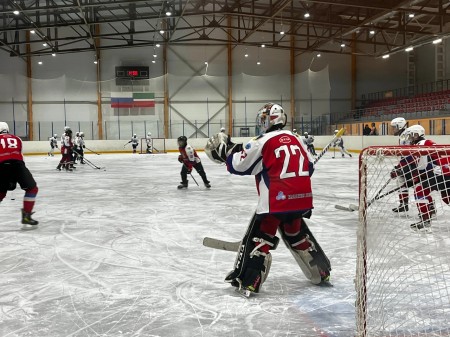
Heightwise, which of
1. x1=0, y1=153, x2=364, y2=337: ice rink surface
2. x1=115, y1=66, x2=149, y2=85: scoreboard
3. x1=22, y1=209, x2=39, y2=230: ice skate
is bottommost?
x1=0, y1=153, x2=364, y2=337: ice rink surface

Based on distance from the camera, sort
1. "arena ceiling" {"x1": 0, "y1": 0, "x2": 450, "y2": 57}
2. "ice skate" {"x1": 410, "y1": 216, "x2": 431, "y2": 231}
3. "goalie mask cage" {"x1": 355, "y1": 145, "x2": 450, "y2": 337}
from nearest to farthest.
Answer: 1. "goalie mask cage" {"x1": 355, "y1": 145, "x2": 450, "y2": 337}
2. "ice skate" {"x1": 410, "y1": 216, "x2": 431, "y2": 231}
3. "arena ceiling" {"x1": 0, "y1": 0, "x2": 450, "y2": 57}

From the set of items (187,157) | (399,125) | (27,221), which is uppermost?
(399,125)

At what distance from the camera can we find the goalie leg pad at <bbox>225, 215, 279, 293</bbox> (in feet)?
8.80

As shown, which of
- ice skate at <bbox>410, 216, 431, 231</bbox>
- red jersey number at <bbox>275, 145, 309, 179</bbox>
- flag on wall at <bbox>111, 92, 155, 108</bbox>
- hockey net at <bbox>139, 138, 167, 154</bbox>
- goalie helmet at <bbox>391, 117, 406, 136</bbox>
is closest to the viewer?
red jersey number at <bbox>275, 145, 309, 179</bbox>

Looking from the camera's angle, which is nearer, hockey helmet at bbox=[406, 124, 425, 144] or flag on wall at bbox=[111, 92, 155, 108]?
hockey helmet at bbox=[406, 124, 425, 144]

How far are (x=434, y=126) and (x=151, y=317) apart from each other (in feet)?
54.4

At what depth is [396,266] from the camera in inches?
119

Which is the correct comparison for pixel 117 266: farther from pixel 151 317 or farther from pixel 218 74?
pixel 218 74

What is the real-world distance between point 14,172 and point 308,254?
3455 mm

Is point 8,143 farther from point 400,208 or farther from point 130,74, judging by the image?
point 130,74

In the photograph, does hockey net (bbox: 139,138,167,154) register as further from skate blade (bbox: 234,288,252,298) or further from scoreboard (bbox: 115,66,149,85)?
skate blade (bbox: 234,288,252,298)

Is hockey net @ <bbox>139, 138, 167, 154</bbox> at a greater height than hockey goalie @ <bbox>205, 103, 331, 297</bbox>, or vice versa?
hockey net @ <bbox>139, 138, 167, 154</bbox>

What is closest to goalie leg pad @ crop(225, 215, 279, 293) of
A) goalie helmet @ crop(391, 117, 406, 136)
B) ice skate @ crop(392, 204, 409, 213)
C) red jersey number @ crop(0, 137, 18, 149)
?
ice skate @ crop(392, 204, 409, 213)

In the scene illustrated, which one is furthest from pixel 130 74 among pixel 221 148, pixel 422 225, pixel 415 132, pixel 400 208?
pixel 221 148
